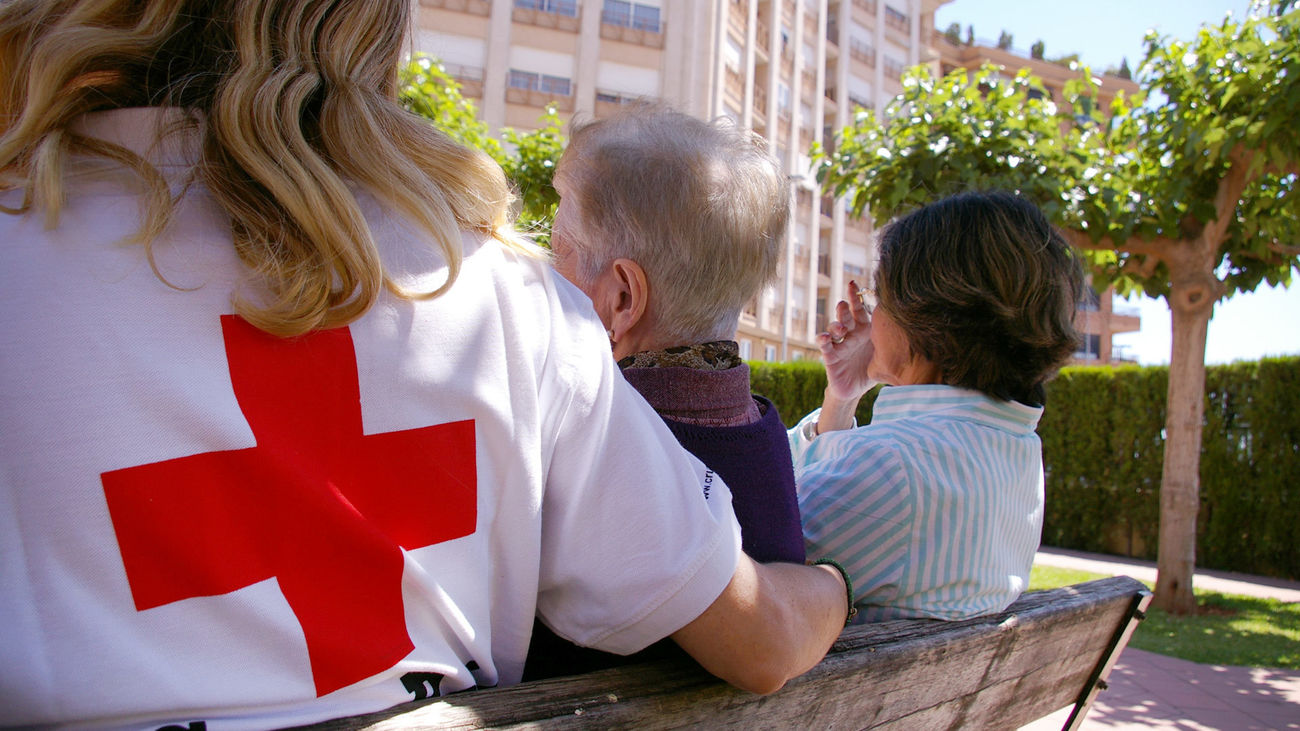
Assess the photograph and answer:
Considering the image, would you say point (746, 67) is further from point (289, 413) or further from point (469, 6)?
point (289, 413)

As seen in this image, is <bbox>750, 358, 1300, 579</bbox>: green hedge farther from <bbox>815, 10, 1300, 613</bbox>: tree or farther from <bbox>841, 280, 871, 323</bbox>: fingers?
<bbox>841, 280, 871, 323</bbox>: fingers

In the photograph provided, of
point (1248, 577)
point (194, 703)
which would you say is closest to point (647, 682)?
point (194, 703)

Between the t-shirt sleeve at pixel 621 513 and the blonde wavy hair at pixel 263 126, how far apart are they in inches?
8.4

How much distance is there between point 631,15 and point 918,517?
97.1 ft

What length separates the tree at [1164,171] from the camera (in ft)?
20.5

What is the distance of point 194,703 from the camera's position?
0.88 m

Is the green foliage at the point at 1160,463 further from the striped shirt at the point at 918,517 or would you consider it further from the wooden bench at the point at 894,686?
the striped shirt at the point at 918,517

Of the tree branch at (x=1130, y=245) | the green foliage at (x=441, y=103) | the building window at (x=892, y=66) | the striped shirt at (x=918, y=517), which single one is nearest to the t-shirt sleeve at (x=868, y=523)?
the striped shirt at (x=918, y=517)

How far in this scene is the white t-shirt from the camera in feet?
2.77

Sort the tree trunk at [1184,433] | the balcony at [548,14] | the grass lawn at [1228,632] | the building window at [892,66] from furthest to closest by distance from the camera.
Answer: the building window at [892,66]
the balcony at [548,14]
the tree trunk at [1184,433]
the grass lawn at [1228,632]

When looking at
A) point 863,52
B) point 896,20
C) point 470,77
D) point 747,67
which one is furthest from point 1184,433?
point 896,20

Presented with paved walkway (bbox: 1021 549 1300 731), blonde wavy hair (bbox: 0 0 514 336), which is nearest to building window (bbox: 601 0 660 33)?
paved walkway (bbox: 1021 549 1300 731)

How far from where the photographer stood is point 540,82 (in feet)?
91.4

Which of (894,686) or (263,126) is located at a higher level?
(263,126)
